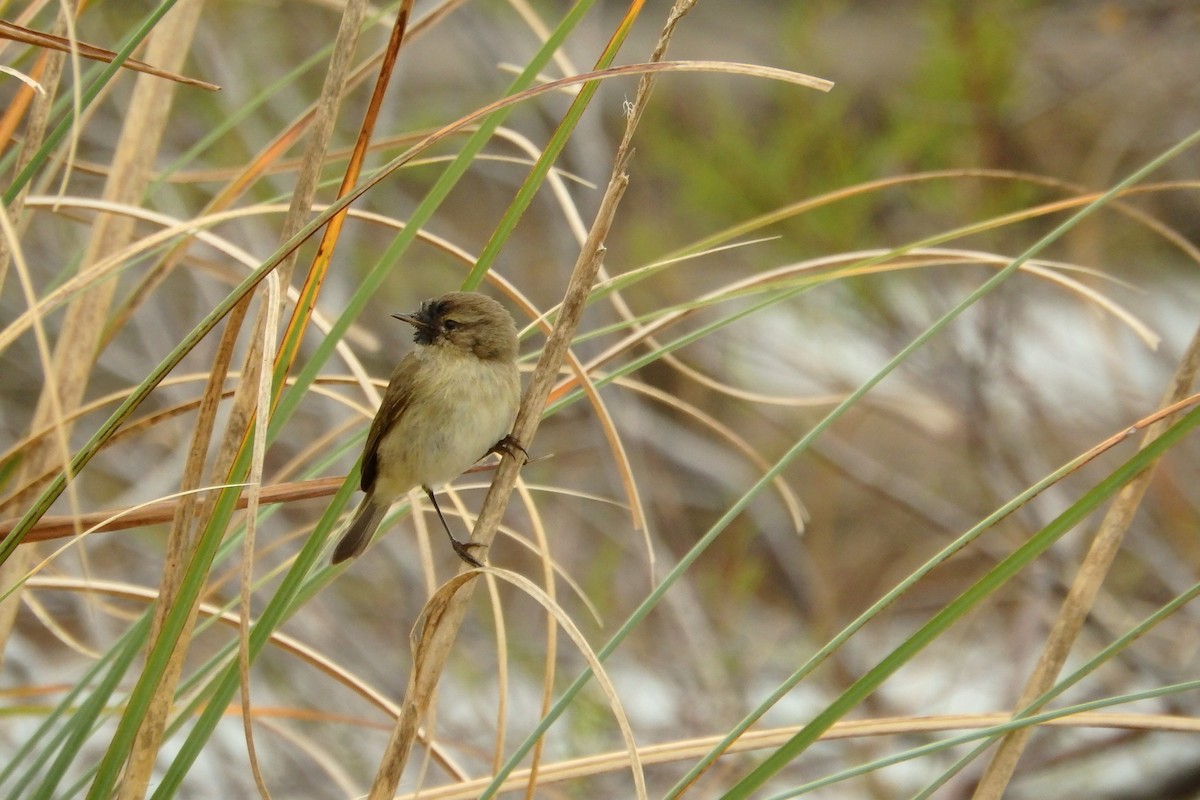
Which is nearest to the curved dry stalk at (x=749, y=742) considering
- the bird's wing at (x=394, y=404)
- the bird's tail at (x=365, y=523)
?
the bird's wing at (x=394, y=404)

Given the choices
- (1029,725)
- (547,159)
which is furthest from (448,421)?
(1029,725)

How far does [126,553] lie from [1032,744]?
161 inches

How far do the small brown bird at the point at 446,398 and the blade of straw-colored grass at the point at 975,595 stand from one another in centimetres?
121

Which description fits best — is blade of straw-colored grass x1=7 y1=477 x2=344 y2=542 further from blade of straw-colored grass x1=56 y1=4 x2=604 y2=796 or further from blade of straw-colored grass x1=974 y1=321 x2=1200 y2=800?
blade of straw-colored grass x1=974 y1=321 x2=1200 y2=800

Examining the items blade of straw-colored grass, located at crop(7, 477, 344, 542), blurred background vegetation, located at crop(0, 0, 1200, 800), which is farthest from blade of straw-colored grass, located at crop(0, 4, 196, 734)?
blurred background vegetation, located at crop(0, 0, 1200, 800)

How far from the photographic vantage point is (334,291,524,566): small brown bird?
238 cm

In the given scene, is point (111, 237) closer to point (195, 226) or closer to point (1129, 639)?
point (195, 226)

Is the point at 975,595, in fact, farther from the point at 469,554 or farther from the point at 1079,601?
the point at 469,554

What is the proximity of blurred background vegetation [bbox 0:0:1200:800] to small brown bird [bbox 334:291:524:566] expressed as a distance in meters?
0.90

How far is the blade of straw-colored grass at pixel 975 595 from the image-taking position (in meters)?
1.19

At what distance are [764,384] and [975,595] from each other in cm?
505

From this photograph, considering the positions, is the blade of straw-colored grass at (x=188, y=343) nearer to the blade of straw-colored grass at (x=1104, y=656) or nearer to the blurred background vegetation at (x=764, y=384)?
the blade of straw-colored grass at (x=1104, y=656)

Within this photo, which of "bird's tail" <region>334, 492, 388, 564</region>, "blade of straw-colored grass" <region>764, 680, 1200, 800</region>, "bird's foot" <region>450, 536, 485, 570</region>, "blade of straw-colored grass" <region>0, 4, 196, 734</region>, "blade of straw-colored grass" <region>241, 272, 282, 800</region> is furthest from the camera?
"bird's tail" <region>334, 492, 388, 564</region>

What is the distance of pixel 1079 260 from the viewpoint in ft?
13.6
